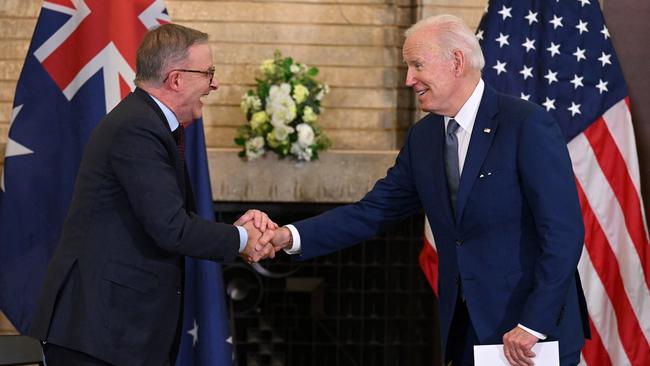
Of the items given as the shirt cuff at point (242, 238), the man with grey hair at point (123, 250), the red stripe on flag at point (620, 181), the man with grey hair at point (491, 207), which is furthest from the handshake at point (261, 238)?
the red stripe on flag at point (620, 181)

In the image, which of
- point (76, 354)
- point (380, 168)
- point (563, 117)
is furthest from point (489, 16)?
point (76, 354)

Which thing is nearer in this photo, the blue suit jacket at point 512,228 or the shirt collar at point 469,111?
the blue suit jacket at point 512,228

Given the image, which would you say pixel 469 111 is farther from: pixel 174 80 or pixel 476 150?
pixel 174 80

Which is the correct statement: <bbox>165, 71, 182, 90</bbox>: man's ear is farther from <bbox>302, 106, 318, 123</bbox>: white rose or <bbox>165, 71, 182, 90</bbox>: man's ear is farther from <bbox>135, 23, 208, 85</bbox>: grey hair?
<bbox>302, 106, 318, 123</bbox>: white rose

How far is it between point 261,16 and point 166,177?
8.91ft

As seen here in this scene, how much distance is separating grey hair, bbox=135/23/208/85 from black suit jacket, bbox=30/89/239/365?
5.7 inches

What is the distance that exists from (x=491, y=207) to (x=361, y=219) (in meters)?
0.74

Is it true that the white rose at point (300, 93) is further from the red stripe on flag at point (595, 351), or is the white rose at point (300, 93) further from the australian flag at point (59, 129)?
the red stripe on flag at point (595, 351)

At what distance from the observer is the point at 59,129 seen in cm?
436

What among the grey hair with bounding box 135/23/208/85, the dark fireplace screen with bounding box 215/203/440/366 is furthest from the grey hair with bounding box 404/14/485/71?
the dark fireplace screen with bounding box 215/203/440/366

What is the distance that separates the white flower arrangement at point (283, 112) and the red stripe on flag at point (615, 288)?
4.44ft

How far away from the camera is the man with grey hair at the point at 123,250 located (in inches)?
115

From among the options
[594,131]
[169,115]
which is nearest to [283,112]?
[594,131]

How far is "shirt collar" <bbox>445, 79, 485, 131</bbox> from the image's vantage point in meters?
3.17
